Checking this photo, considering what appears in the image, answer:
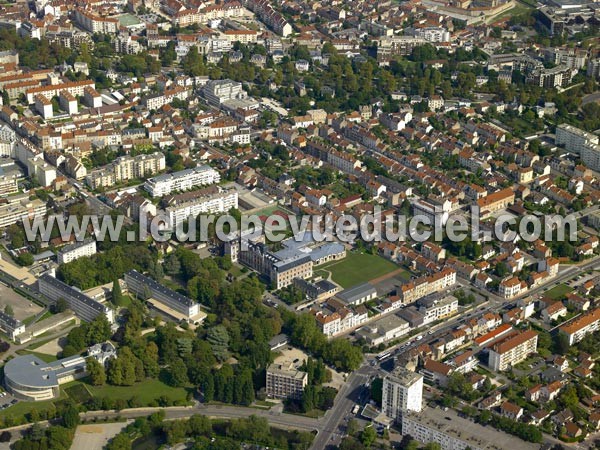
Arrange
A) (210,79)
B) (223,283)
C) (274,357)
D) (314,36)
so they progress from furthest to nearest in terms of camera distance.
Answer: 1. (314,36)
2. (210,79)
3. (223,283)
4. (274,357)

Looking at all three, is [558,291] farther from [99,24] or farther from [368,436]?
[99,24]

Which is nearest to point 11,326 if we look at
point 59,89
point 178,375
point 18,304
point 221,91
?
point 18,304

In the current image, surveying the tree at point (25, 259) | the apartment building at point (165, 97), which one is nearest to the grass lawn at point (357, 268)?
the tree at point (25, 259)

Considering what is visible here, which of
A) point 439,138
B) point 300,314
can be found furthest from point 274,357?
point 439,138

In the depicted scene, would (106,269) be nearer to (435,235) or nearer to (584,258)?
(435,235)

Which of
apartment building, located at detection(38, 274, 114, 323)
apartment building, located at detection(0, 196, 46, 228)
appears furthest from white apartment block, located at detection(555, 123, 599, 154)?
apartment building, located at detection(38, 274, 114, 323)

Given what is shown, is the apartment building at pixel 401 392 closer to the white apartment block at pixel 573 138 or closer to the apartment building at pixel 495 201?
the apartment building at pixel 495 201

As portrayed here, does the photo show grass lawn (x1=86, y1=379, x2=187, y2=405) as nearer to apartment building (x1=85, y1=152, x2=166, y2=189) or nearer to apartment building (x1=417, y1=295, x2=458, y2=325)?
apartment building (x1=417, y1=295, x2=458, y2=325)
